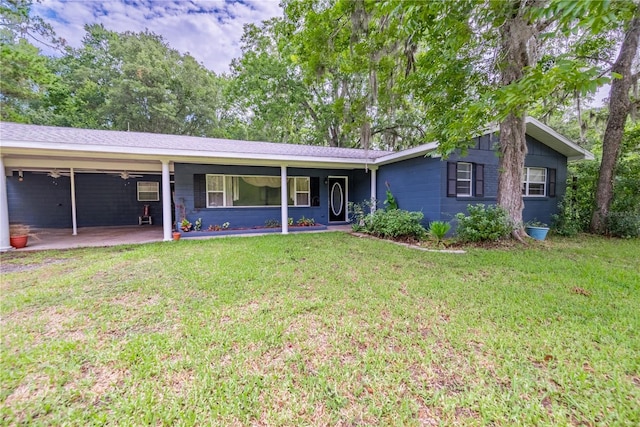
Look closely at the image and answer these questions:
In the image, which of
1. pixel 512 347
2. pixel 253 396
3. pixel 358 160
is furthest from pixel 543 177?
pixel 253 396

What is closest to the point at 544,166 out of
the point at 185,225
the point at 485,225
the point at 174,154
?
the point at 485,225

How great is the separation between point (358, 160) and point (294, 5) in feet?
15.4

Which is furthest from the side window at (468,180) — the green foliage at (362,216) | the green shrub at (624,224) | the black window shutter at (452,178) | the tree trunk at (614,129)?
the green shrub at (624,224)

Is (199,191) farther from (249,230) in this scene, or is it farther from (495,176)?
(495,176)

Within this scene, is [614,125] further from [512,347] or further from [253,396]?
[253,396]

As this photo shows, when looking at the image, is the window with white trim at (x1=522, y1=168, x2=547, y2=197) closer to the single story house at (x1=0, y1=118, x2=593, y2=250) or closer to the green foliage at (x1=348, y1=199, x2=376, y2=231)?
the single story house at (x1=0, y1=118, x2=593, y2=250)

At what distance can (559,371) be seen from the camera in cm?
202

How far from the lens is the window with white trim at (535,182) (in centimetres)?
920

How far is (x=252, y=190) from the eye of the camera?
941 cm

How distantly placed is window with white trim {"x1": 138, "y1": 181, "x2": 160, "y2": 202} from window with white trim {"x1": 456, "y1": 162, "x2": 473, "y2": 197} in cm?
1215

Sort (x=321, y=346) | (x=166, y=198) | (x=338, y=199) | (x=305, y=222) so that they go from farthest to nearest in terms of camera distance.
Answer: (x=338, y=199), (x=305, y=222), (x=166, y=198), (x=321, y=346)

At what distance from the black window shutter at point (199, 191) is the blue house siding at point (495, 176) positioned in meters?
7.51

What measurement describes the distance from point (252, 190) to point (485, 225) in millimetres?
7294

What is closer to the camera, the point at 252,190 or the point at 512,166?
the point at 512,166
